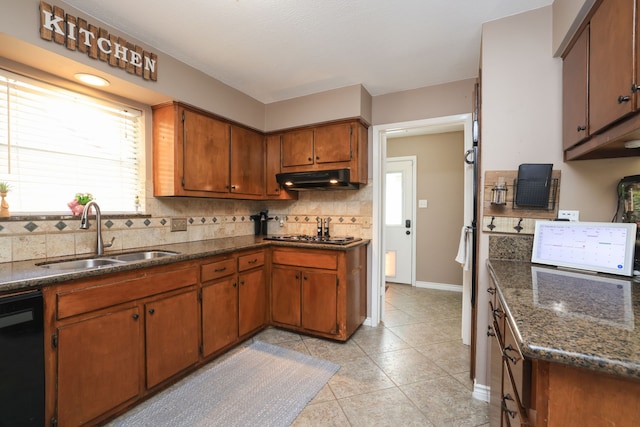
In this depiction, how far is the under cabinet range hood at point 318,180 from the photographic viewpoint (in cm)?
270

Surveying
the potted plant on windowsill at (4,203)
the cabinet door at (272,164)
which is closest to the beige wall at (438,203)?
the cabinet door at (272,164)

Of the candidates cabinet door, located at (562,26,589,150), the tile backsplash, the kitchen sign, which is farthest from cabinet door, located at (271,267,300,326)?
cabinet door, located at (562,26,589,150)

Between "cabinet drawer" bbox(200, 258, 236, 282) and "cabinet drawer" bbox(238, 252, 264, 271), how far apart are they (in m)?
0.08

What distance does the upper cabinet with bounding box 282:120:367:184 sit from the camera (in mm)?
2797

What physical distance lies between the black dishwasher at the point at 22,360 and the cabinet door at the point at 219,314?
966 millimetres

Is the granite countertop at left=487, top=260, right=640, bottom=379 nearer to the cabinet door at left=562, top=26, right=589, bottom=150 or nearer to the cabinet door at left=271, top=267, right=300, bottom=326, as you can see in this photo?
the cabinet door at left=562, top=26, right=589, bottom=150

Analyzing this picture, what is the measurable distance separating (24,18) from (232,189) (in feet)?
5.63

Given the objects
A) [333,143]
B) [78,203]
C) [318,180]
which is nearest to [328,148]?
[333,143]

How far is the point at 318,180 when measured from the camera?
2.78 metres

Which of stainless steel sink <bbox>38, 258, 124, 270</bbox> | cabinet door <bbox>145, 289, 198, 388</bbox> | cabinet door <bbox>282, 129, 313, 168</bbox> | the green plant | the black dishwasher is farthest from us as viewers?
cabinet door <bbox>282, 129, 313, 168</bbox>

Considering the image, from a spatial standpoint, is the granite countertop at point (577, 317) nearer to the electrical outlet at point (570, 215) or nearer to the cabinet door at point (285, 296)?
the electrical outlet at point (570, 215)

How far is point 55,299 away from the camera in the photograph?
1.37m

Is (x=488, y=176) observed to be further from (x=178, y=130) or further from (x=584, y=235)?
(x=178, y=130)

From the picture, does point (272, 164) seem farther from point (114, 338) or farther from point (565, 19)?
point (565, 19)
